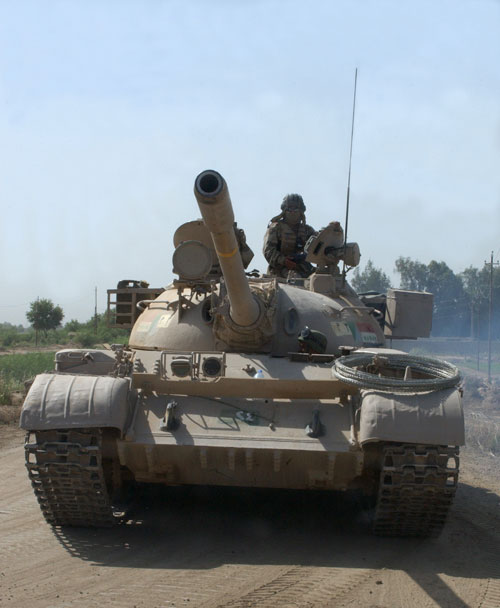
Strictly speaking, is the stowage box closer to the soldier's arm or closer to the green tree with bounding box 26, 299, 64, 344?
the soldier's arm

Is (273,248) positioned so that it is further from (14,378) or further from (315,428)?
(14,378)

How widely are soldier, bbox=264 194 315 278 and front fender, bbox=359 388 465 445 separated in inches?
219

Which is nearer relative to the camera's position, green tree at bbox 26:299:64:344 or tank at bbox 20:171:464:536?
tank at bbox 20:171:464:536

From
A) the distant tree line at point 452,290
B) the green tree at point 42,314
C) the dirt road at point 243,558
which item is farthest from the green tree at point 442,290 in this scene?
the dirt road at point 243,558

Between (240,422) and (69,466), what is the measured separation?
68.9 inches

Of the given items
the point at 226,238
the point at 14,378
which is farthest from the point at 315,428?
the point at 14,378

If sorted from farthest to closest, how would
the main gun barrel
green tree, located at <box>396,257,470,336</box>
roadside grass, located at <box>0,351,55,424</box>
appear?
green tree, located at <box>396,257,470,336</box> → roadside grass, located at <box>0,351,55,424</box> → the main gun barrel

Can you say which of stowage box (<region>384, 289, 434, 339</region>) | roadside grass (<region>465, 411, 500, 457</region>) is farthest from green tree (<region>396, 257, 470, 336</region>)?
stowage box (<region>384, 289, 434, 339</region>)

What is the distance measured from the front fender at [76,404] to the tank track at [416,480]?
105 inches

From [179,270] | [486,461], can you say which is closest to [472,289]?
[486,461]

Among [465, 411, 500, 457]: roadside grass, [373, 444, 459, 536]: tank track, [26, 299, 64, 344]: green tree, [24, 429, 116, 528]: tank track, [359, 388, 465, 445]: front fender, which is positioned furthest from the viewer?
[26, 299, 64, 344]: green tree

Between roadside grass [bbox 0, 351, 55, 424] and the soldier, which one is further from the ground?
the soldier

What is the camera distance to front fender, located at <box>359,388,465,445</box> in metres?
7.06

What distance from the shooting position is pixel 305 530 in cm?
836
